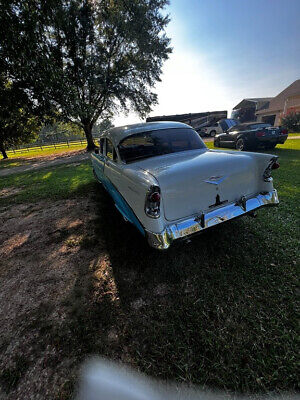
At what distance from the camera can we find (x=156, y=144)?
314cm

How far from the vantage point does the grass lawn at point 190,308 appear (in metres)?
1.42

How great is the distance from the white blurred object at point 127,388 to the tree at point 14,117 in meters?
14.1

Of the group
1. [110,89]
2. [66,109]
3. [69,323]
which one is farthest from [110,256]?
[110,89]

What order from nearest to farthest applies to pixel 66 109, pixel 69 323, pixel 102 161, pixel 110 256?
pixel 69 323 < pixel 110 256 < pixel 102 161 < pixel 66 109

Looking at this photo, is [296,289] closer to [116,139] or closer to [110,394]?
[110,394]

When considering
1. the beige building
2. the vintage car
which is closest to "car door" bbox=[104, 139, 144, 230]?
the vintage car

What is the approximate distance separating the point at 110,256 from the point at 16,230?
93.6 inches

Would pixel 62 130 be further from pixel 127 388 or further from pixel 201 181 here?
pixel 127 388

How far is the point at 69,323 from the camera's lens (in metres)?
1.80

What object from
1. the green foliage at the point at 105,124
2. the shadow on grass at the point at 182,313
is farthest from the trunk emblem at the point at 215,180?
the green foliage at the point at 105,124

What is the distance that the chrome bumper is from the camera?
199 centimetres

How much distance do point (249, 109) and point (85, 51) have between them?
105 ft

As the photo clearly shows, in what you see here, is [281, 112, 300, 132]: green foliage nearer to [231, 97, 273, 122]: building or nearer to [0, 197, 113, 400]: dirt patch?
[231, 97, 273, 122]: building

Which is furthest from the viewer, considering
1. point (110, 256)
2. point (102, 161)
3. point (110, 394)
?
point (102, 161)
